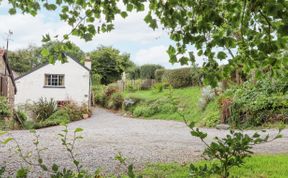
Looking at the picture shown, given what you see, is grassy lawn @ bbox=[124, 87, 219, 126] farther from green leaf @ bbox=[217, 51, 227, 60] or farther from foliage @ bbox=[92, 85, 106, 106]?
green leaf @ bbox=[217, 51, 227, 60]

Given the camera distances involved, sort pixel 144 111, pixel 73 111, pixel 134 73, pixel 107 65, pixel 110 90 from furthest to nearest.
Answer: pixel 107 65 → pixel 134 73 → pixel 110 90 → pixel 73 111 → pixel 144 111

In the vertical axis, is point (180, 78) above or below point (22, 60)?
below

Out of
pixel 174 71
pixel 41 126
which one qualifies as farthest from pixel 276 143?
pixel 174 71

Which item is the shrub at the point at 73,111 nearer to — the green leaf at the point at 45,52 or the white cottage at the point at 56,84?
the white cottage at the point at 56,84

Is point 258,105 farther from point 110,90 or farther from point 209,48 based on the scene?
point 110,90

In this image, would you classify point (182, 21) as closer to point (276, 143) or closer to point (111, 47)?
point (276, 143)

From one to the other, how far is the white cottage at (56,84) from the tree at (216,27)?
22.1 metres

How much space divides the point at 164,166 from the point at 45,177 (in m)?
2.02

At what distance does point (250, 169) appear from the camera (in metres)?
5.38

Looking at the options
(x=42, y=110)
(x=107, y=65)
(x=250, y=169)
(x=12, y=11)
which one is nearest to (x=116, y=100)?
(x=42, y=110)

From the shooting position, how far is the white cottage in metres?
25.0

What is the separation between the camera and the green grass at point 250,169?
5066mm

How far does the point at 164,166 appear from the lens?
5961mm

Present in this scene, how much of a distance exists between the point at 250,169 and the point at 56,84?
70.8 feet
